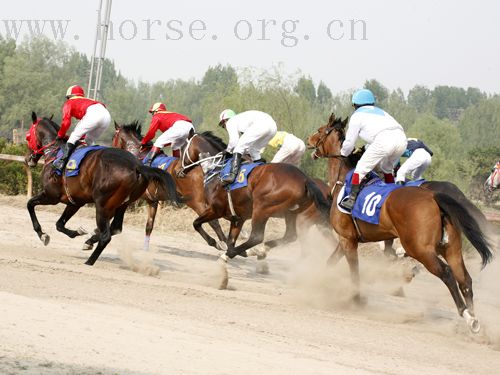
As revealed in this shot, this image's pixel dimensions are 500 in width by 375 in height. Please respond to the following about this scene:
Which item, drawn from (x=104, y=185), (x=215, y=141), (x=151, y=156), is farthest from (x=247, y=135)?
(x=151, y=156)

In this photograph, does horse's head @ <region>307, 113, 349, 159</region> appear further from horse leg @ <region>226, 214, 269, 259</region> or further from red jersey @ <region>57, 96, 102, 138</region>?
red jersey @ <region>57, 96, 102, 138</region>

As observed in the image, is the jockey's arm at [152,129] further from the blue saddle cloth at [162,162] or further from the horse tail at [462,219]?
the horse tail at [462,219]

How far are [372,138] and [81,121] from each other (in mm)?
4416

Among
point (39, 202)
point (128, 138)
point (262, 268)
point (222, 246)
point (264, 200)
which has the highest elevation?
point (128, 138)

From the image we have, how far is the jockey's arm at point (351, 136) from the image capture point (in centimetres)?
1023

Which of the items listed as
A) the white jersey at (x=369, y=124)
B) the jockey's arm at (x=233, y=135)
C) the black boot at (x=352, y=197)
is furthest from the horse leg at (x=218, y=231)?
the black boot at (x=352, y=197)

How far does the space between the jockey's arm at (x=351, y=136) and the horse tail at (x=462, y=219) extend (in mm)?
1780

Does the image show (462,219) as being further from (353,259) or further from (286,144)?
(286,144)

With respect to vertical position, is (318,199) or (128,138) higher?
(128,138)

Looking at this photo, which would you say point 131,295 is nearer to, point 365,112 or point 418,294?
point 365,112

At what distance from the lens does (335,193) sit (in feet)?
34.4

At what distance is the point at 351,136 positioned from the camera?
1037cm

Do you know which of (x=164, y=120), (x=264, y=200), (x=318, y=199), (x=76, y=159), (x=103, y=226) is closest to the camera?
(x=318, y=199)

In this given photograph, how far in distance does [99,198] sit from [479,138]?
8090 cm
